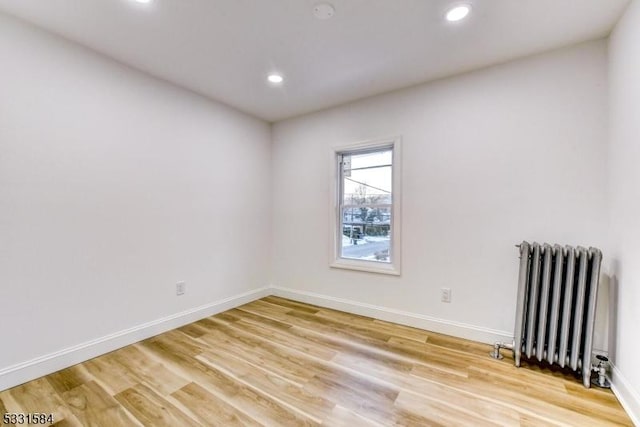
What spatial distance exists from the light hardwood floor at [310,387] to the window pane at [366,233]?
3.12ft

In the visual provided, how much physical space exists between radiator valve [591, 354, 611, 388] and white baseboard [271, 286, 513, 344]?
54cm

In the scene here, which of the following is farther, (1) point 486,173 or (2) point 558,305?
(1) point 486,173

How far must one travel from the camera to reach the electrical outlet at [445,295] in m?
2.72

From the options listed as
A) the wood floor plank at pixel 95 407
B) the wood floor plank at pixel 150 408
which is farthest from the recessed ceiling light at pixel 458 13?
the wood floor plank at pixel 95 407

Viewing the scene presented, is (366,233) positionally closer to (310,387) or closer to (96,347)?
(310,387)

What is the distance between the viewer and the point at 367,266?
3.24 meters

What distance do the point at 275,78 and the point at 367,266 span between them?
87.0 inches

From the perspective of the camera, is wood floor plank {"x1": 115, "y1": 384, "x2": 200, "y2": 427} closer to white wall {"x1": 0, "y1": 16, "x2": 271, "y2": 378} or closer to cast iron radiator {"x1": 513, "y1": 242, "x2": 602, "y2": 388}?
white wall {"x1": 0, "y1": 16, "x2": 271, "y2": 378}

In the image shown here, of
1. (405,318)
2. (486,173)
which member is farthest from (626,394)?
(486,173)

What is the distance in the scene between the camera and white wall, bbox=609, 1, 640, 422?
5.42ft

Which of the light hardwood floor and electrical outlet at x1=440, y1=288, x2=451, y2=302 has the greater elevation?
electrical outlet at x1=440, y1=288, x2=451, y2=302

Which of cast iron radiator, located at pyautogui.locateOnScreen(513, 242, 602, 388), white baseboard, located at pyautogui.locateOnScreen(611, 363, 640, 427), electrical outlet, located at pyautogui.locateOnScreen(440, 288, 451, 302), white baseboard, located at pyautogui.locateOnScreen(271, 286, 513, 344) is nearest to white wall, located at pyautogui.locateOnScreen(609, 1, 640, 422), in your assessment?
white baseboard, located at pyautogui.locateOnScreen(611, 363, 640, 427)

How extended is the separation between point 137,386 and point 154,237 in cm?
128

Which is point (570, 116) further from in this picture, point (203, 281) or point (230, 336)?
point (203, 281)
